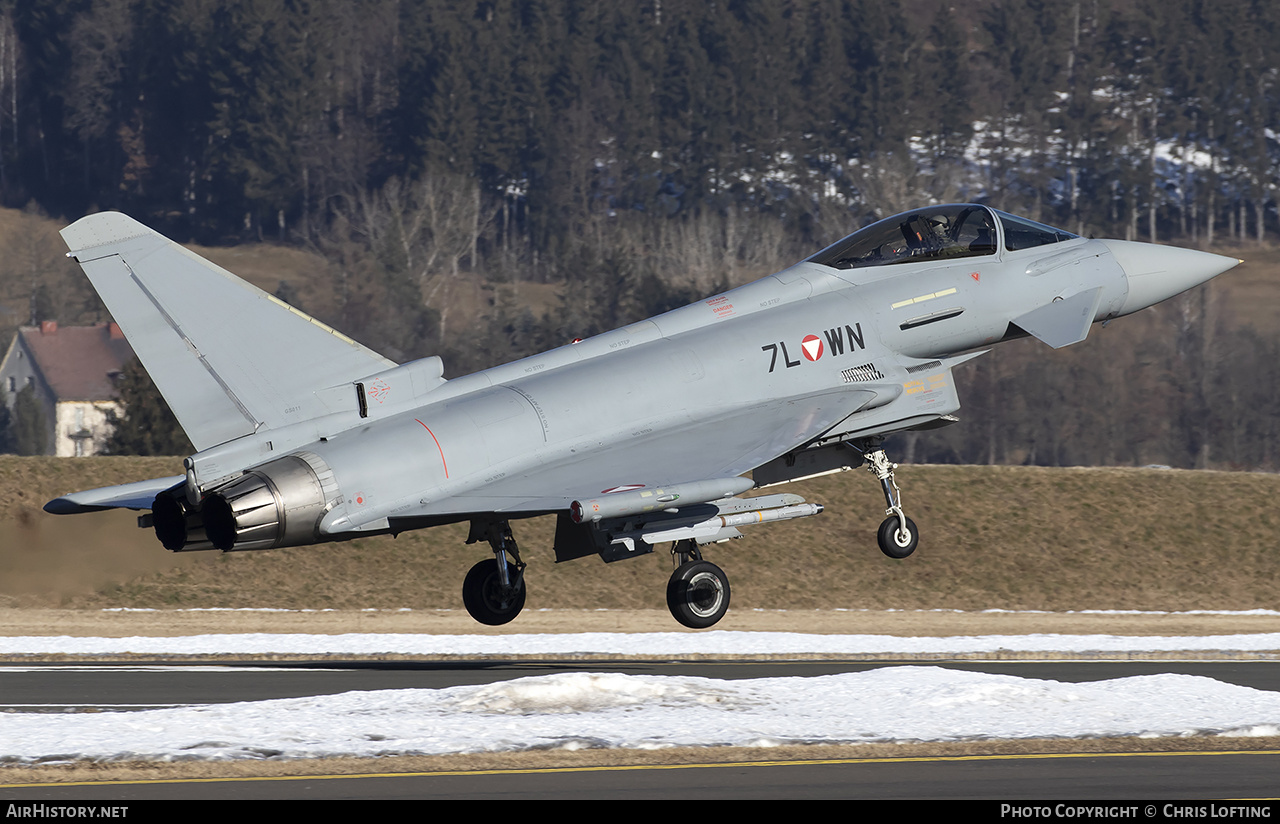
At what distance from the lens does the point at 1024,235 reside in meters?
24.2

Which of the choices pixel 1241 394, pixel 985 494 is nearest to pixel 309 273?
pixel 1241 394

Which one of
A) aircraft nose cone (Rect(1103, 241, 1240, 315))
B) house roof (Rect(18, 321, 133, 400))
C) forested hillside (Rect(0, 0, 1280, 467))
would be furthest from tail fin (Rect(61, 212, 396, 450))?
forested hillside (Rect(0, 0, 1280, 467))

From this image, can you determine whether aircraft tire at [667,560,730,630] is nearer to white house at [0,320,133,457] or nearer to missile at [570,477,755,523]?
missile at [570,477,755,523]

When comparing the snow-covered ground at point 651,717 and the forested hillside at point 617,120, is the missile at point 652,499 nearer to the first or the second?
the snow-covered ground at point 651,717

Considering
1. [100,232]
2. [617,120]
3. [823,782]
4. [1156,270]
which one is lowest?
[823,782]

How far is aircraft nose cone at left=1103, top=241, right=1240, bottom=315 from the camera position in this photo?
80.3 ft

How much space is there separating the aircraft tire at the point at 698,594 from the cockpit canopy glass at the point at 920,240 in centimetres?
501

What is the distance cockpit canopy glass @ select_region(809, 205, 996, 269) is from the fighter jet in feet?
0.11

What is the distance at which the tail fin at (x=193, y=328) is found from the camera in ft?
64.5

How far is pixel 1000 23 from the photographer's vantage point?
545 feet

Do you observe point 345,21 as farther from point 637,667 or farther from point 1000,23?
point 637,667

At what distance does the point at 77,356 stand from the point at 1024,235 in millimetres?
89446

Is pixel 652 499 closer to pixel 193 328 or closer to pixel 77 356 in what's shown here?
pixel 193 328

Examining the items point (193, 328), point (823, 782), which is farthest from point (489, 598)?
point (823, 782)
